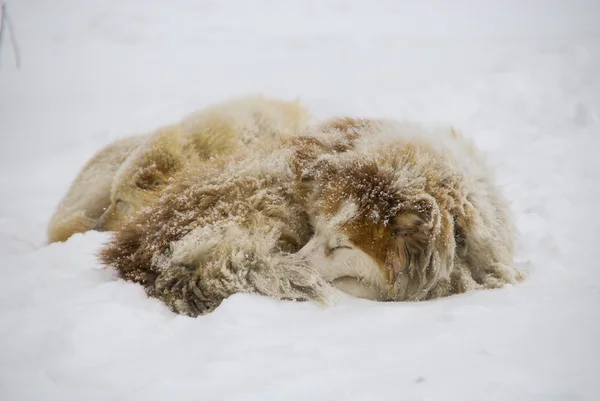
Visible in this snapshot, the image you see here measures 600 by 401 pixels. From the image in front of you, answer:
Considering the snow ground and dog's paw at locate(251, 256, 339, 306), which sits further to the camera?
dog's paw at locate(251, 256, 339, 306)

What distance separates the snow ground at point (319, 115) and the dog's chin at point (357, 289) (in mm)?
110

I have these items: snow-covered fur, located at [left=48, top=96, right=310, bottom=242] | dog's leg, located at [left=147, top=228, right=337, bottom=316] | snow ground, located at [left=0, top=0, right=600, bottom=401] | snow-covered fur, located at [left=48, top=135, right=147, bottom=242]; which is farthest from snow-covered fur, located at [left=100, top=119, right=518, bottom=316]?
snow-covered fur, located at [left=48, top=135, right=147, bottom=242]

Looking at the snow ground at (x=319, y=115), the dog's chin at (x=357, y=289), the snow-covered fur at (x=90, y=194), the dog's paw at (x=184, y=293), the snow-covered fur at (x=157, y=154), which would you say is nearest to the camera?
the snow ground at (x=319, y=115)

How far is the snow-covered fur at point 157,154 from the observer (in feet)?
12.7

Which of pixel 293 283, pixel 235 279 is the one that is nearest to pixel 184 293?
pixel 235 279

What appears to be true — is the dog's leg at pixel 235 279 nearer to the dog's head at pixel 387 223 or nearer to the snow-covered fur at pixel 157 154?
the dog's head at pixel 387 223

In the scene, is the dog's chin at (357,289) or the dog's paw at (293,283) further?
the dog's chin at (357,289)

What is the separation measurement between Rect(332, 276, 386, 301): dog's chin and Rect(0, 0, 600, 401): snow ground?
110 mm

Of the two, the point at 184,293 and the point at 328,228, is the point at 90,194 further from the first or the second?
the point at 328,228

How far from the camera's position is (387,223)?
261 cm

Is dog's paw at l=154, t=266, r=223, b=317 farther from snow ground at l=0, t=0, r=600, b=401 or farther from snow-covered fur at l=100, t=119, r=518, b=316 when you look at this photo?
snow ground at l=0, t=0, r=600, b=401

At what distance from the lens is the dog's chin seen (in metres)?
2.77

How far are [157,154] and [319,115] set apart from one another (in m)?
3.65

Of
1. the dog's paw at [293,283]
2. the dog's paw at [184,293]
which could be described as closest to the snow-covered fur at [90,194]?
the dog's paw at [184,293]
